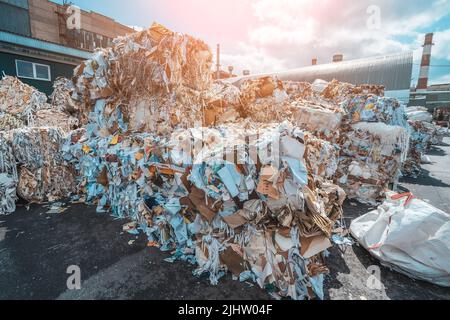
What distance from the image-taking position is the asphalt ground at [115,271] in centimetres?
174

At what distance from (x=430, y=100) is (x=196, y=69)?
2807 centimetres

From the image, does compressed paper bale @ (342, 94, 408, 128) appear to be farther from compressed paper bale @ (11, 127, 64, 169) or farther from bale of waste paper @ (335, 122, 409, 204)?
compressed paper bale @ (11, 127, 64, 169)

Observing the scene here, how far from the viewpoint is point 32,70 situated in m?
9.11

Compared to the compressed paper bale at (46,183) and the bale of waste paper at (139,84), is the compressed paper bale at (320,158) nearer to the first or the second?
the bale of waste paper at (139,84)

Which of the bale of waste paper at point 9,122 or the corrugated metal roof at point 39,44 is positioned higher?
the corrugated metal roof at point 39,44

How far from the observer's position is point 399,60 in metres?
13.9

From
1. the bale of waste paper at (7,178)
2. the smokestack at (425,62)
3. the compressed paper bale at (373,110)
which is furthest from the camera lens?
the smokestack at (425,62)

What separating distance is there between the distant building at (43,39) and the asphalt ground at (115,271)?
921 cm

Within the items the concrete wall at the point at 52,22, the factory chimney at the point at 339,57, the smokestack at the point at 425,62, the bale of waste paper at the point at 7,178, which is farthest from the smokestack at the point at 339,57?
the bale of waste paper at the point at 7,178

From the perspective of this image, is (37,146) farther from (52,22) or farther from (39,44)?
(52,22)

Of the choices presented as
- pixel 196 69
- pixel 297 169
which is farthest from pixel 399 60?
pixel 297 169

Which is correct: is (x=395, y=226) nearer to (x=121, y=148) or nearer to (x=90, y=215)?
(x=121, y=148)

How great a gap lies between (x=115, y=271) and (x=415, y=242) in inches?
107

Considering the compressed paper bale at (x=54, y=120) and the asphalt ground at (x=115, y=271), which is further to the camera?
the compressed paper bale at (x=54, y=120)
